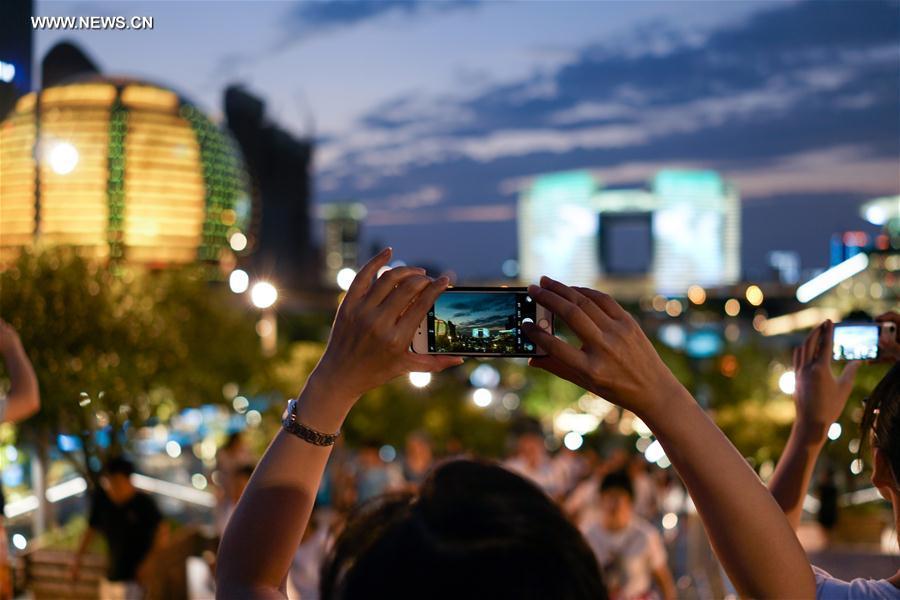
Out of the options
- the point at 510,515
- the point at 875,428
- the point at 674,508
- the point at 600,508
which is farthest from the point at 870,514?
the point at 510,515

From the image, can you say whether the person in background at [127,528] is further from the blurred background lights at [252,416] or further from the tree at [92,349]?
the blurred background lights at [252,416]

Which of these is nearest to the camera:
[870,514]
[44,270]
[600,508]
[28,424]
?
[600,508]

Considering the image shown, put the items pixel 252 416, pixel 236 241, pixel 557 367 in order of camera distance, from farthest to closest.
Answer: pixel 236 241
pixel 252 416
pixel 557 367

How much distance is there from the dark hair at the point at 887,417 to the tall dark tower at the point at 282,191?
130962 mm

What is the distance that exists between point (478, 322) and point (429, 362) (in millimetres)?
259

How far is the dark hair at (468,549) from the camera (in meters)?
1.12

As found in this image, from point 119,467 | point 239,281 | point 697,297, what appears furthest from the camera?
point 697,297

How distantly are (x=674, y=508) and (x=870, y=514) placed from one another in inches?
245

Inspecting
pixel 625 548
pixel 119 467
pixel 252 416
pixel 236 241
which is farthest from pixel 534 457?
pixel 236 241

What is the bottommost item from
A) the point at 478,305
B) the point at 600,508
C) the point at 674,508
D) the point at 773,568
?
the point at 674,508

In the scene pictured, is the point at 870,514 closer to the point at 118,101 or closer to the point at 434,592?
the point at 434,592

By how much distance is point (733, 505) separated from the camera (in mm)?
1397

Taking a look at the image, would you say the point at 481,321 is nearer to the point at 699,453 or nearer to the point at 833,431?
the point at 699,453

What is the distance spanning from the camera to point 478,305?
1.90 metres
